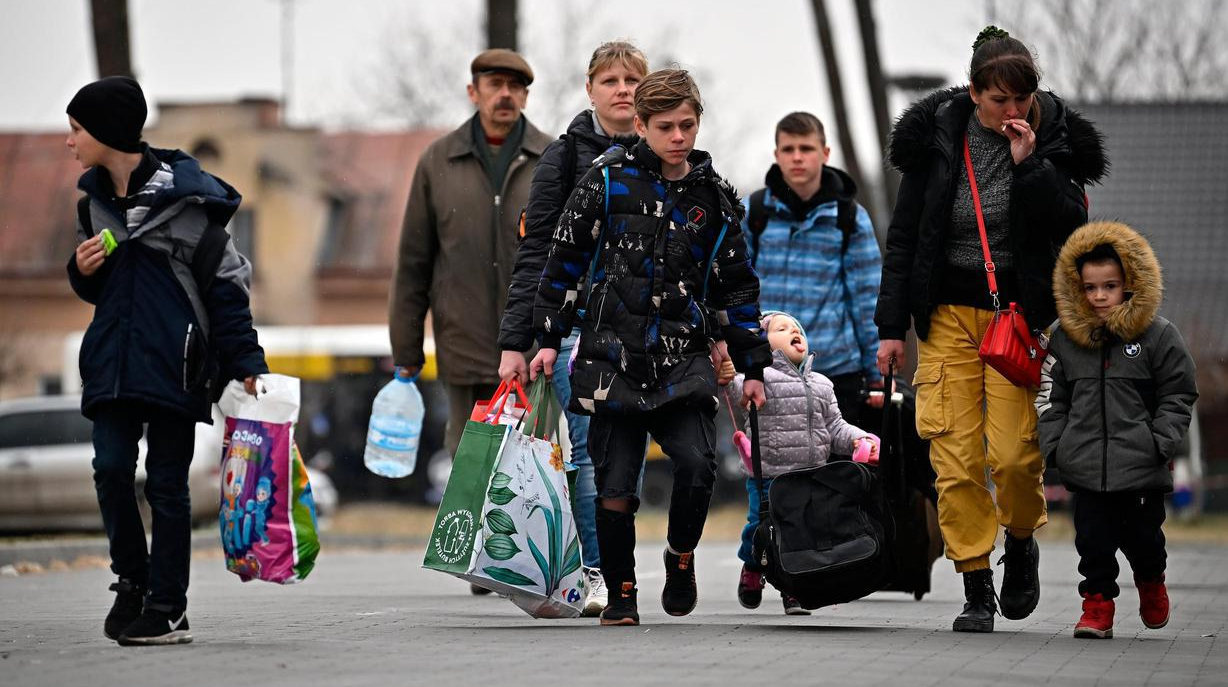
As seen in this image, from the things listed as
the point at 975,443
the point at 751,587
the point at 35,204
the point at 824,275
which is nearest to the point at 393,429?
the point at 751,587

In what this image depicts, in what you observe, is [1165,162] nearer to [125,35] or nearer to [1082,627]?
[125,35]

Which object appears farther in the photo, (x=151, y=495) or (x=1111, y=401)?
(x=1111, y=401)

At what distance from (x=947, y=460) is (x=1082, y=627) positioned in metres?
0.78

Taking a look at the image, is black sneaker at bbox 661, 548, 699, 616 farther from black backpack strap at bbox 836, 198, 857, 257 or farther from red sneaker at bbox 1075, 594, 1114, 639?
black backpack strap at bbox 836, 198, 857, 257

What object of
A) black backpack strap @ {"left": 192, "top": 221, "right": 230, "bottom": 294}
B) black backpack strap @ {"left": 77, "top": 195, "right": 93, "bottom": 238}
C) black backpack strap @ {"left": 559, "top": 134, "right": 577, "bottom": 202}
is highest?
black backpack strap @ {"left": 559, "top": 134, "right": 577, "bottom": 202}

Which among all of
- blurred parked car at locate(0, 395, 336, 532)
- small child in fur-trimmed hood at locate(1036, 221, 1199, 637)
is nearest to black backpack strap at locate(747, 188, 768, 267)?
small child in fur-trimmed hood at locate(1036, 221, 1199, 637)

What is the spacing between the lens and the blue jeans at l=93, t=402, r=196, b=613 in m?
6.60

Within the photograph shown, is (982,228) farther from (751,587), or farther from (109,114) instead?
(109,114)

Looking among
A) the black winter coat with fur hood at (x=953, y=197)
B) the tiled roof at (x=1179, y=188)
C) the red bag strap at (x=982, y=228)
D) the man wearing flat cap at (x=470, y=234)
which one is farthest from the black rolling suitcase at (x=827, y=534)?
the tiled roof at (x=1179, y=188)

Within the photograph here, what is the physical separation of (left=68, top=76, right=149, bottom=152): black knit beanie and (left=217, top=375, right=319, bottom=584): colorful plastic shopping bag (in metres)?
0.93

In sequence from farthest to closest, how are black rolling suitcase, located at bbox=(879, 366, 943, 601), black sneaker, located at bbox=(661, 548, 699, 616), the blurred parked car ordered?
the blurred parked car
black rolling suitcase, located at bbox=(879, 366, 943, 601)
black sneaker, located at bbox=(661, 548, 699, 616)

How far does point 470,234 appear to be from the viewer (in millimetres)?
9180

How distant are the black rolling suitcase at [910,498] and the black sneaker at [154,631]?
117 inches

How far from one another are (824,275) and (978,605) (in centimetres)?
208
